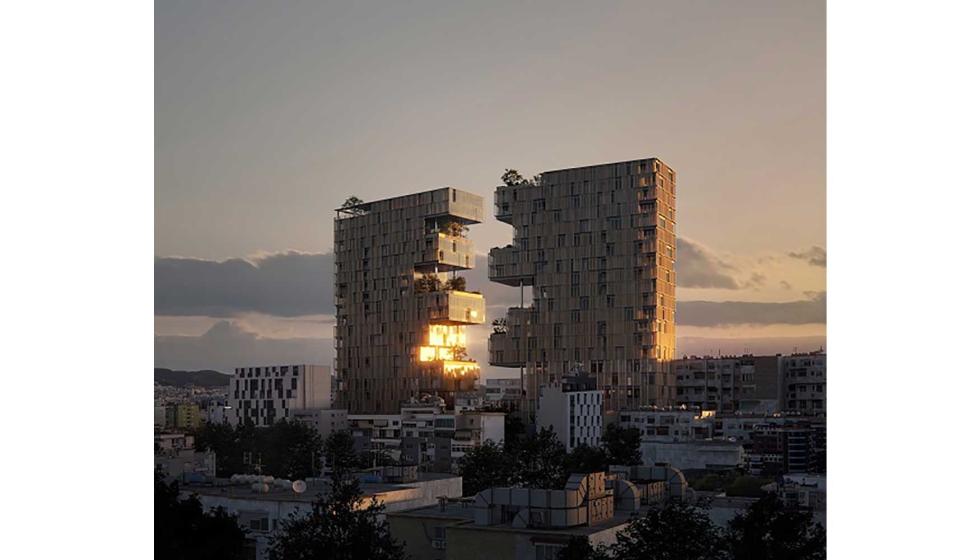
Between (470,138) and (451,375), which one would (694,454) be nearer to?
(451,375)

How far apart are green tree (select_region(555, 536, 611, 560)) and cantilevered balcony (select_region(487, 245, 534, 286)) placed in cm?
265

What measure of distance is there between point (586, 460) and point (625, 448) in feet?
1.21

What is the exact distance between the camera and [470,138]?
25.4 ft

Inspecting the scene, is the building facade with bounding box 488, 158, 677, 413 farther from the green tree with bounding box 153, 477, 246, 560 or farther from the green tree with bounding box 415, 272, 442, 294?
the green tree with bounding box 153, 477, 246, 560

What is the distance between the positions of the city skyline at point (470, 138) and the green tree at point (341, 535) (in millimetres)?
1875

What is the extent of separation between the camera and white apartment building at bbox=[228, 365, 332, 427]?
10484 millimetres

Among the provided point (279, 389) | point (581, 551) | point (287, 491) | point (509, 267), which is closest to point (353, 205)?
point (509, 267)

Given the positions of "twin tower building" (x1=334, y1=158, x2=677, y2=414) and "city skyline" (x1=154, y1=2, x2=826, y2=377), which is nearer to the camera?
"city skyline" (x1=154, y1=2, x2=826, y2=377)

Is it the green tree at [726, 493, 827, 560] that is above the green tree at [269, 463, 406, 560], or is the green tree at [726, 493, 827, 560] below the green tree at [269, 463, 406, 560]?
above

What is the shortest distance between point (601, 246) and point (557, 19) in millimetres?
1903

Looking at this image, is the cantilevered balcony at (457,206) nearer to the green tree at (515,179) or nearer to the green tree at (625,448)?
the green tree at (515,179)

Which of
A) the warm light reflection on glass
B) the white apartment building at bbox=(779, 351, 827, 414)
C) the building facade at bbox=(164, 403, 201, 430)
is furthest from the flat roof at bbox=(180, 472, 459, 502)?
the white apartment building at bbox=(779, 351, 827, 414)
